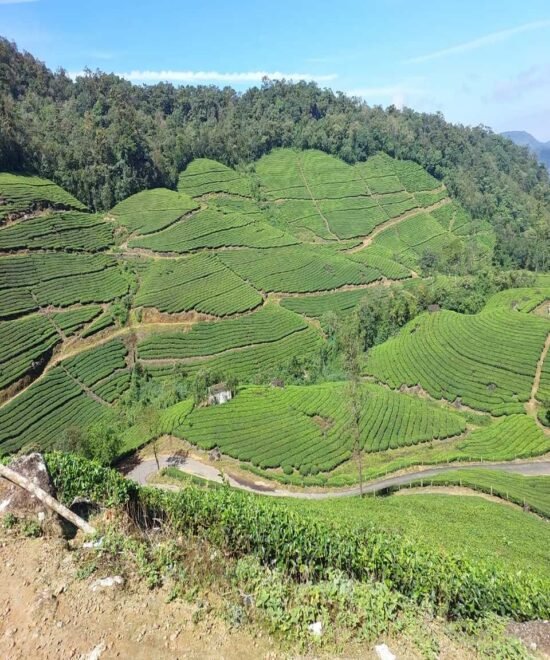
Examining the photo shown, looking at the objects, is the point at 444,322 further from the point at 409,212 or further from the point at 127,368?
the point at 409,212

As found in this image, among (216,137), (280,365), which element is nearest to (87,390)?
(280,365)

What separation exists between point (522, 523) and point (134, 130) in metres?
98.0

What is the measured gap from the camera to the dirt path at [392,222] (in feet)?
314

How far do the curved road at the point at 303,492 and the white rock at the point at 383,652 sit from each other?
23334 mm

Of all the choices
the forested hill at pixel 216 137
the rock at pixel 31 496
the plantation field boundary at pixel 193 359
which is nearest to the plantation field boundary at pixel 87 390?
the plantation field boundary at pixel 193 359

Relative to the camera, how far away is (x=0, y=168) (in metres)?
76.2

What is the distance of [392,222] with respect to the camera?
350 feet

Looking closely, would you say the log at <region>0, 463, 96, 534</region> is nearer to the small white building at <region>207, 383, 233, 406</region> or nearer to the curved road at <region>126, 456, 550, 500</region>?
the curved road at <region>126, 456, 550, 500</region>

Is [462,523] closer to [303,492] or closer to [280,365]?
[303,492]

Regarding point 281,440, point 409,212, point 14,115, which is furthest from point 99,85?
point 281,440

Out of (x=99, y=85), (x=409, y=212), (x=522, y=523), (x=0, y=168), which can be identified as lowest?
(x=522, y=523)

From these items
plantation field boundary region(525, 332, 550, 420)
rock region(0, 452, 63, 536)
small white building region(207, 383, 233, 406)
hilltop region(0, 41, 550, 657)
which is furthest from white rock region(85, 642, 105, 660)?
plantation field boundary region(525, 332, 550, 420)

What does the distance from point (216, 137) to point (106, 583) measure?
117m

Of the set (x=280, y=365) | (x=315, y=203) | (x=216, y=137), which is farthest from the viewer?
(x=216, y=137)
